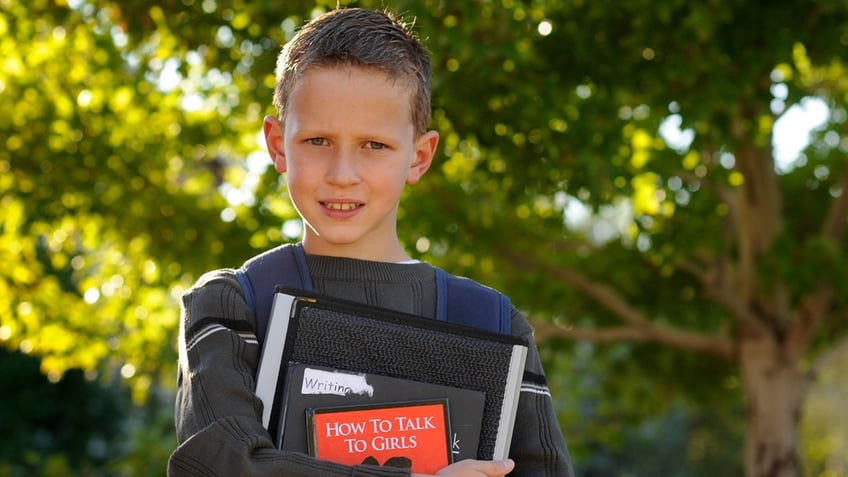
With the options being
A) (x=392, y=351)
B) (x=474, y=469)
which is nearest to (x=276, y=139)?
(x=392, y=351)

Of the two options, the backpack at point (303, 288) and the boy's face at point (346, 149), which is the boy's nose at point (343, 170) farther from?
the backpack at point (303, 288)

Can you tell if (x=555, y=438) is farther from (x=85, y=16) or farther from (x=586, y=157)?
(x=85, y=16)

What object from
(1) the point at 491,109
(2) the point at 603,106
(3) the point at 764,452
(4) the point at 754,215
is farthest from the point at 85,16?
(3) the point at 764,452

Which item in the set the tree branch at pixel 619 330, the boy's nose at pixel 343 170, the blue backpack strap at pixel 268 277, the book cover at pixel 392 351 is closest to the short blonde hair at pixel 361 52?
the boy's nose at pixel 343 170

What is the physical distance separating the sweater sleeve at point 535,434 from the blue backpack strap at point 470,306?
0.06 meters

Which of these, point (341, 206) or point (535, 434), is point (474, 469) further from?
point (341, 206)

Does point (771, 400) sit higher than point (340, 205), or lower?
lower

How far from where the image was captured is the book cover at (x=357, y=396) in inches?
83.0

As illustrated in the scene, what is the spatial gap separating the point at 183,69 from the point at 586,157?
2643 mm

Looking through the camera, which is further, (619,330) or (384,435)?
(619,330)

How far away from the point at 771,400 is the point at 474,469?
9262 mm

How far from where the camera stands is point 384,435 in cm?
213

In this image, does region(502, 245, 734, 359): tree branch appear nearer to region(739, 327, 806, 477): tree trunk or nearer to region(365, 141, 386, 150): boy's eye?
region(739, 327, 806, 477): tree trunk

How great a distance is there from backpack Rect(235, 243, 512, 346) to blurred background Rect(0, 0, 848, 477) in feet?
11.4
